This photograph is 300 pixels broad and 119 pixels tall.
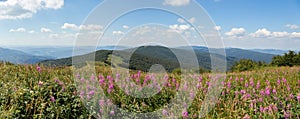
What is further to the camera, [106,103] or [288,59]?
[288,59]

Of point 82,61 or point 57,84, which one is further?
point 82,61

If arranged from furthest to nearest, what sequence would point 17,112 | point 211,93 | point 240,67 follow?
point 240,67
point 211,93
point 17,112

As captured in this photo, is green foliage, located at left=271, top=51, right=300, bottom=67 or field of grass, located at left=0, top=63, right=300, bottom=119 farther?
green foliage, located at left=271, top=51, right=300, bottom=67

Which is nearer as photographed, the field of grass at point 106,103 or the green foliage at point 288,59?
the field of grass at point 106,103

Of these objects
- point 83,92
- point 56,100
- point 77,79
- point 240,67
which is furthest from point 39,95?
point 240,67

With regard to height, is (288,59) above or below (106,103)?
below

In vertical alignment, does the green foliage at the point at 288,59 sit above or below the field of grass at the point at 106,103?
below

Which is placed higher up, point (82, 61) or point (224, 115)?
point (82, 61)

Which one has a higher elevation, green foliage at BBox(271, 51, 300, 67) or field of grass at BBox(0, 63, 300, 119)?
field of grass at BBox(0, 63, 300, 119)

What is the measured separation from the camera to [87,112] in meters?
4.55

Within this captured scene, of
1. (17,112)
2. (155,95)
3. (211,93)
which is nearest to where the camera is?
(17,112)

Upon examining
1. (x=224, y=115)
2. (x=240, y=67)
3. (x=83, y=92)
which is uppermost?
(x=83, y=92)

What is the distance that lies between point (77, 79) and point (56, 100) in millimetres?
1715

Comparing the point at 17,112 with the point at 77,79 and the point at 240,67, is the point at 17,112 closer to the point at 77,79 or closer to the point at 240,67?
the point at 77,79
